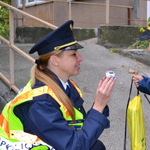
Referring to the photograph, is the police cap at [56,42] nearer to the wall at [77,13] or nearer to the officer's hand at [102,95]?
the officer's hand at [102,95]

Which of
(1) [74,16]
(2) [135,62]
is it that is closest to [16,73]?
(2) [135,62]

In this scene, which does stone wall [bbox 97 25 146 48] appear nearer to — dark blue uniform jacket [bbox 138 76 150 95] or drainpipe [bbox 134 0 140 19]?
drainpipe [bbox 134 0 140 19]

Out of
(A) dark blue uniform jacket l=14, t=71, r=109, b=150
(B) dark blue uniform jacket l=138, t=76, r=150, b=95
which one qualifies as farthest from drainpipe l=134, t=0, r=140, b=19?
(A) dark blue uniform jacket l=14, t=71, r=109, b=150

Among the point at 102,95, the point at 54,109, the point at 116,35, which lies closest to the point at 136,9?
the point at 116,35

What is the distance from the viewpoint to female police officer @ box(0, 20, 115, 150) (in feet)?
4.88

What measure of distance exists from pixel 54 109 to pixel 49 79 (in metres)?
0.28

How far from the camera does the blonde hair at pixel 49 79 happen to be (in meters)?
1.67

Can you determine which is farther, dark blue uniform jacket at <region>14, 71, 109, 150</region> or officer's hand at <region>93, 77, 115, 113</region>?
officer's hand at <region>93, 77, 115, 113</region>

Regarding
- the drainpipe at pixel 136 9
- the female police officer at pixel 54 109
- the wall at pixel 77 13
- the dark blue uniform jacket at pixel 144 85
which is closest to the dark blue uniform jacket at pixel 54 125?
the female police officer at pixel 54 109

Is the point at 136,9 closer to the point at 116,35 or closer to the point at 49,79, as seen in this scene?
the point at 116,35

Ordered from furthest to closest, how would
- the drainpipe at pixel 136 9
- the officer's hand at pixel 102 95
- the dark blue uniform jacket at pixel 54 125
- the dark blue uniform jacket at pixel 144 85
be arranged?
the drainpipe at pixel 136 9 → the dark blue uniform jacket at pixel 144 85 → the officer's hand at pixel 102 95 → the dark blue uniform jacket at pixel 54 125

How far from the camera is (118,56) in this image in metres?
6.30

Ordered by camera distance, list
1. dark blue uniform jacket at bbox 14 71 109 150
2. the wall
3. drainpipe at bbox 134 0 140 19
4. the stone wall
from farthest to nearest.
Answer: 1. the wall
2. drainpipe at bbox 134 0 140 19
3. the stone wall
4. dark blue uniform jacket at bbox 14 71 109 150

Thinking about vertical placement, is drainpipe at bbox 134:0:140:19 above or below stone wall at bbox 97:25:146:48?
above
